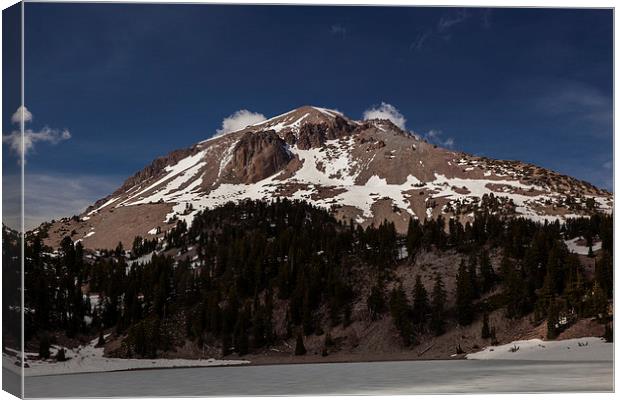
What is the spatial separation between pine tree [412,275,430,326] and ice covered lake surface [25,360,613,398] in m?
7.88

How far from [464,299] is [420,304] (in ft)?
5.45

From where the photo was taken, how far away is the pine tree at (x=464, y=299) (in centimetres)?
2459

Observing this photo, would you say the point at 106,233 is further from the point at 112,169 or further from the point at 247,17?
the point at 247,17

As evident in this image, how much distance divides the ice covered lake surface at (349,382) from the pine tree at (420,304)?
25.8 feet

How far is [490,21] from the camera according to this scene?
19156mm

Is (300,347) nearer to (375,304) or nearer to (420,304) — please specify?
(375,304)

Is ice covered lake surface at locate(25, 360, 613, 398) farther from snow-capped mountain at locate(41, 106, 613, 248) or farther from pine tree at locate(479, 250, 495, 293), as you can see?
snow-capped mountain at locate(41, 106, 613, 248)

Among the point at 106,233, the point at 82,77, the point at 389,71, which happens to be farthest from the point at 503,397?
the point at 106,233

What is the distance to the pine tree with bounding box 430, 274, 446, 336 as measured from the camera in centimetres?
2444

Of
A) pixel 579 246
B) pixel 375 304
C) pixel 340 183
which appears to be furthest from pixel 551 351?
pixel 340 183

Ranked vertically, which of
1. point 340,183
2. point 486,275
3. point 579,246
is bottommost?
point 486,275

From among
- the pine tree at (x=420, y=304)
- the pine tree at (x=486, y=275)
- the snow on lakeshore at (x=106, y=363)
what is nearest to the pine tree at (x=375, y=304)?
the pine tree at (x=420, y=304)

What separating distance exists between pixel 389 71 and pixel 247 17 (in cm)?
478

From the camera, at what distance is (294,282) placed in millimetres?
27688
